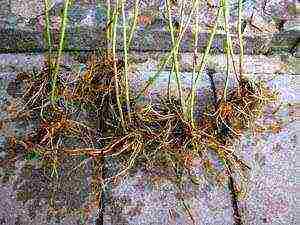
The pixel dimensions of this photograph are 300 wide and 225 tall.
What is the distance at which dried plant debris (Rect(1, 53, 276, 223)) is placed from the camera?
1.71 metres

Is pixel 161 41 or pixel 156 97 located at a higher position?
pixel 161 41

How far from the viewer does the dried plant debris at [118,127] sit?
5.59 feet

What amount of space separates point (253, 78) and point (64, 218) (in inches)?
35.8

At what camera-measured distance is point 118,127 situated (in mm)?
1759

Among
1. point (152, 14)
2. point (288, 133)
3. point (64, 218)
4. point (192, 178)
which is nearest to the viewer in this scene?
point (64, 218)

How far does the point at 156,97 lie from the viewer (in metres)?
1.88

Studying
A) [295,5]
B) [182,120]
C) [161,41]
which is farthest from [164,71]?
[295,5]

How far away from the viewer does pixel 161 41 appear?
78.4 inches

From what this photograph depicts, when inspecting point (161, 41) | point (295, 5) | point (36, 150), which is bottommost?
point (36, 150)

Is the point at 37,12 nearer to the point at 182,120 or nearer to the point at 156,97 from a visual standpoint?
the point at 156,97

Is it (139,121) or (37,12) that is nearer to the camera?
(139,121)

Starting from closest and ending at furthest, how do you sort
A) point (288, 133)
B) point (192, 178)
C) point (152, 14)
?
point (192, 178), point (288, 133), point (152, 14)

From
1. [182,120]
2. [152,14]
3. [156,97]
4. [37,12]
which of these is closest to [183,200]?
[182,120]

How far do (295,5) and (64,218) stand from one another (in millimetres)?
1238
